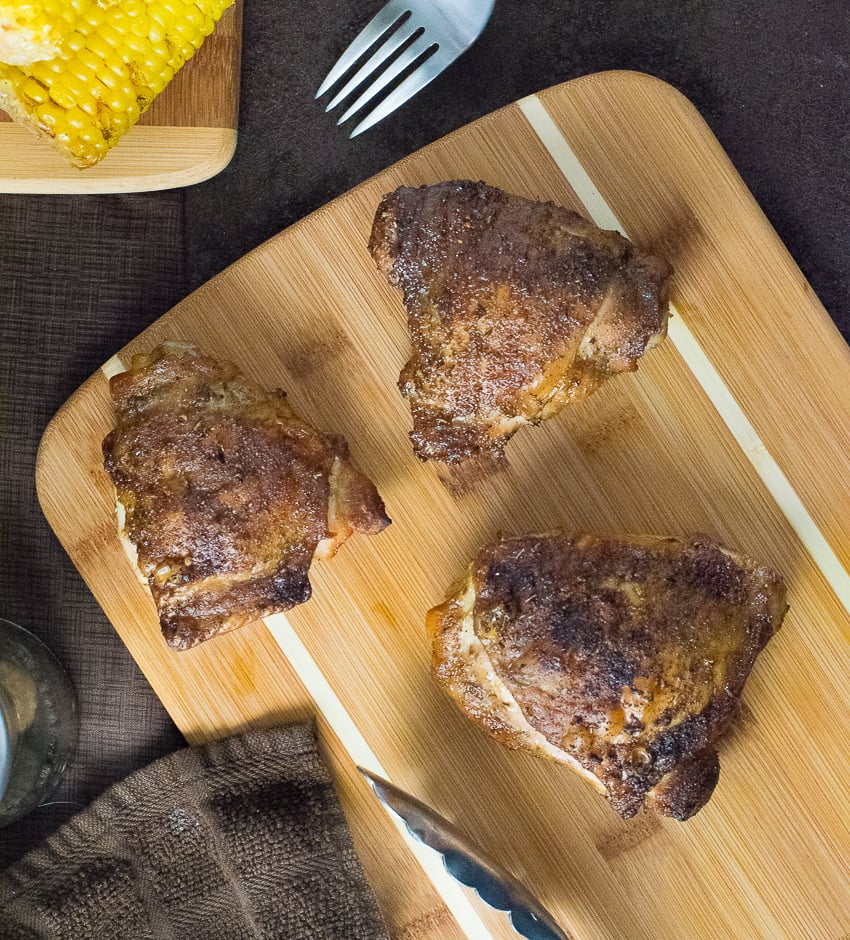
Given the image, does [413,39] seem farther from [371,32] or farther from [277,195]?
[277,195]

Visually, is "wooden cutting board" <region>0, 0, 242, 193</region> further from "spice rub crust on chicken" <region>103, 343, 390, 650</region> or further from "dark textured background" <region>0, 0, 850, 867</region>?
"spice rub crust on chicken" <region>103, 343, 390, 650</region>

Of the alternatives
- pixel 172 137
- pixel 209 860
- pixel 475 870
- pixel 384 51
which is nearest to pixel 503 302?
pixel 384 51

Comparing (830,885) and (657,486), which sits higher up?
(657,486)

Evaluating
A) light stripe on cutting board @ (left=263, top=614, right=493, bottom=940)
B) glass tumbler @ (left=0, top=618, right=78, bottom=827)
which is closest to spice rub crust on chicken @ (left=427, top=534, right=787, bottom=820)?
light stripe on cutting board @ (left=263, top=614, right=493, bottom=940)

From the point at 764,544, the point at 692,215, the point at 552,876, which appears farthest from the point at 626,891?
the point at 692,215

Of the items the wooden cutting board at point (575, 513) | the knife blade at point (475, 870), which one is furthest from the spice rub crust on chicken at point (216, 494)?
the knife blade at point (475, 870)

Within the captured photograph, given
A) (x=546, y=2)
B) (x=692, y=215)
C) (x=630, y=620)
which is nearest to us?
(x=630, y=620)

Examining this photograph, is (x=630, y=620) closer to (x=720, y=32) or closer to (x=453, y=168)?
(x=453, y=168)

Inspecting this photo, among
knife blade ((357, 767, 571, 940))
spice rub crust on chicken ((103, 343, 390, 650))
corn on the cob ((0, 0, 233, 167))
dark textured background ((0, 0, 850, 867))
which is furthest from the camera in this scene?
dark textured background ((0, 0, 850, 867))
